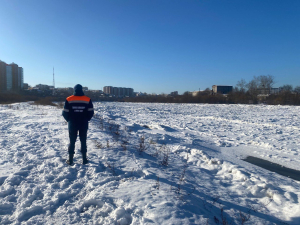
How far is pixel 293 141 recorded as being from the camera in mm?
8531

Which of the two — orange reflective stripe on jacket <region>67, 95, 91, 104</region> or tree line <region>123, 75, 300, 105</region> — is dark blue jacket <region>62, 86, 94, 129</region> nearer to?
orange reflective stripe on jacket <region>67, 95, 91, 104</region>

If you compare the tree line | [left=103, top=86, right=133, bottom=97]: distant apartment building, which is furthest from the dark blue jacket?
[left=103, top=86, right=133, bottom=97]: distant apartment building

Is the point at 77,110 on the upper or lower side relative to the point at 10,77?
lower

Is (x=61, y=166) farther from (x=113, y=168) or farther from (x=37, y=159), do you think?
(x=113, y=168)

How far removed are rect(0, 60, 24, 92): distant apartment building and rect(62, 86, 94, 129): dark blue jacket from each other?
68.0 meters

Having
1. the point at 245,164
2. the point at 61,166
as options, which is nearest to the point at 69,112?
the point at 61,166

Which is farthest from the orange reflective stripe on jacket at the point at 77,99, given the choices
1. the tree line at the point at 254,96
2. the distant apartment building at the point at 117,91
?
the distant apartment building at the point at 117,91

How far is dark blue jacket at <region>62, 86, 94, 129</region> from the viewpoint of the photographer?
174 inches

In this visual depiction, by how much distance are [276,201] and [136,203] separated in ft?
8.51

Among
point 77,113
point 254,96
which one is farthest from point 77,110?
point 254,96

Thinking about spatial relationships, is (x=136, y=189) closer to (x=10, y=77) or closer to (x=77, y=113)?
(x=77, y=113)

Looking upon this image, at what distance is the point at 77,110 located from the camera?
445 cm

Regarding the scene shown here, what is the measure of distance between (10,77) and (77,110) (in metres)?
73.4

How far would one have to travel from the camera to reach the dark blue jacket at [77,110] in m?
4.42
